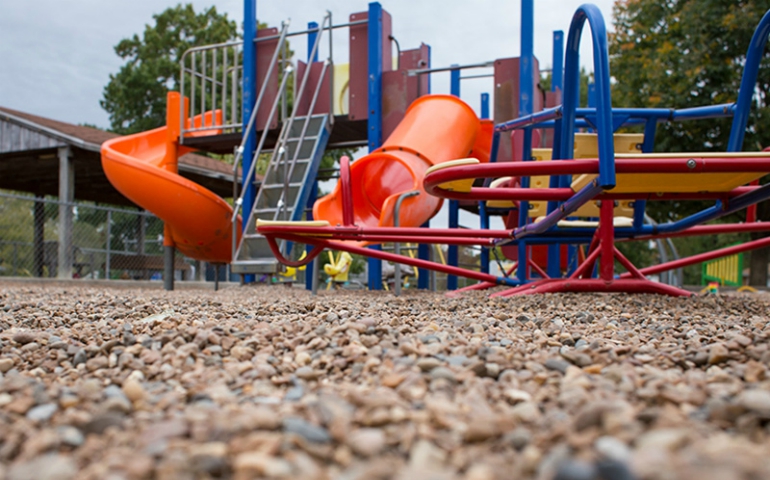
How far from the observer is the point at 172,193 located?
24.6 ft

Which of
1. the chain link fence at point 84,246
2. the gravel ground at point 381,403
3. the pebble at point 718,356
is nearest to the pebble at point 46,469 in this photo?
the gravel ground at point 381,403

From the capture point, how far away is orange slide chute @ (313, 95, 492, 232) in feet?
19.0

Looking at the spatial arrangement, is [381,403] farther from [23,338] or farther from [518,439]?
[23,338]

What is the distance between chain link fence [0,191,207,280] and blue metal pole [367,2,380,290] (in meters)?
6.05

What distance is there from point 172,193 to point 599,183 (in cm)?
599

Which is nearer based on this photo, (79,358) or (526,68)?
(79,358)

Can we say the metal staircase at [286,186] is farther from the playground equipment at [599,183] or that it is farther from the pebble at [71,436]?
the pebble at [71,436]

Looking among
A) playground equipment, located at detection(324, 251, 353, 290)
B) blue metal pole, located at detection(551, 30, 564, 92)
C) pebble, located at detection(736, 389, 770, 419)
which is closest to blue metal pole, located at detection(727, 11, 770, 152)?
pebble, located at detection(736, 389, 770, 419)

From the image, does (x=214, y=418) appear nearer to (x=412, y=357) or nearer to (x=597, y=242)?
(x=412, y=357)

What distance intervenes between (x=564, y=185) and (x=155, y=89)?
28.7 meters

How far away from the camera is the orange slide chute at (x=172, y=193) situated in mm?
7520

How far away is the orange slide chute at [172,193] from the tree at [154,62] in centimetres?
2134

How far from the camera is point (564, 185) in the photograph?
3.27 m

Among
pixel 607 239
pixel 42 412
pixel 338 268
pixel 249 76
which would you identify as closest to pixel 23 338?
pixel 42 412
